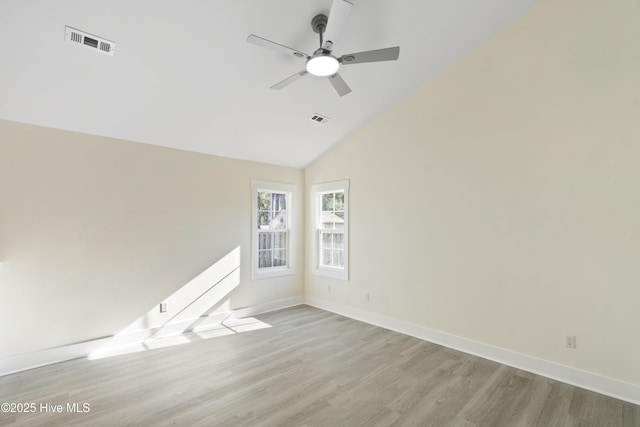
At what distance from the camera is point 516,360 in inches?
122

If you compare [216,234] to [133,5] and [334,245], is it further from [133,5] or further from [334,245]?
[133,5]

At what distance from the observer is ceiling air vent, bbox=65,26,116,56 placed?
7.68 feet

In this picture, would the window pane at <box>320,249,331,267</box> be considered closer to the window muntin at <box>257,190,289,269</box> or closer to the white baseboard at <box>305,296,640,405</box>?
the window muntin at <box>257,190,289,269</box>

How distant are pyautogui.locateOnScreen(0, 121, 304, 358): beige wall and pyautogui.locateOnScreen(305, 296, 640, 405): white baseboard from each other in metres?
2.40

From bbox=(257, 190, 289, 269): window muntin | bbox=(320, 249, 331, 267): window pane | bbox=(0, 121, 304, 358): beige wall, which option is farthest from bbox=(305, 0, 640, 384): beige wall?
bbox=(0, 121, 304, 358): beige wall

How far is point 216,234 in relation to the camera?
14.7 ft

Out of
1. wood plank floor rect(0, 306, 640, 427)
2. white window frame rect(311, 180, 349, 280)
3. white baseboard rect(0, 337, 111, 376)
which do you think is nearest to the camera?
wood plank floor rect(0, 306, 640, 427)

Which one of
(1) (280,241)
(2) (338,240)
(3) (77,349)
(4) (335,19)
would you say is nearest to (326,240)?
(2) (338,240)

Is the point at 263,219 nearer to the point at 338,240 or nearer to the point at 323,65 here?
the point at 338,240

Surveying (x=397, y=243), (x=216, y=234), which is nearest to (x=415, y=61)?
(x=397, y=243)

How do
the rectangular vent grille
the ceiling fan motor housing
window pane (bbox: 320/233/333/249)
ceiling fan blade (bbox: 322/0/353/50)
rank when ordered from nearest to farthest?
ceiling fan blade (bbox: 322/0/353/50) → the ceiling fan motor housing → the rectangular vent grille → window pane (bbox: 320/233/333/249)

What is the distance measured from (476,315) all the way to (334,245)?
2.45 metres

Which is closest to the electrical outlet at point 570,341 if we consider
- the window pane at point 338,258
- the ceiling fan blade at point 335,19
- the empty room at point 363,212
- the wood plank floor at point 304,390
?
the empty room at point 363,212

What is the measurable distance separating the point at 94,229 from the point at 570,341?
5166 millimetres
